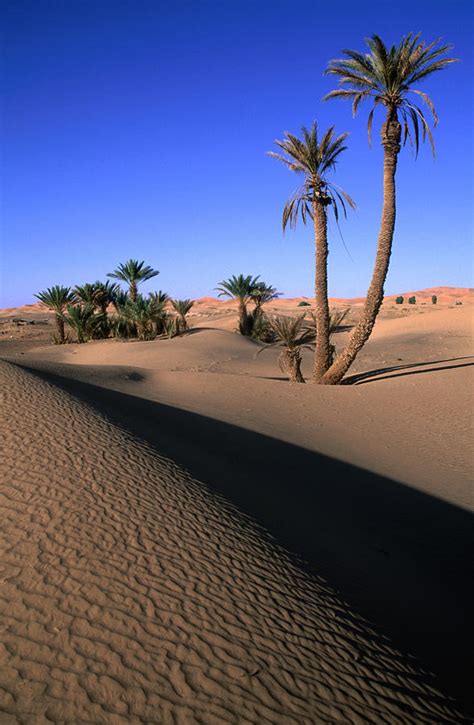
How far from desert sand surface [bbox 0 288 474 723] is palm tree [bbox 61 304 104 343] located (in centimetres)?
1994

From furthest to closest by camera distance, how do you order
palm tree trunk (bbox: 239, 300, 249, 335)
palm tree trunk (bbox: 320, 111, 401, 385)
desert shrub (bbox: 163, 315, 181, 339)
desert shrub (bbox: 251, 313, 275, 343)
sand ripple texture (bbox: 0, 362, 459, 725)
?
palm tree trunk (bbox: 239, 300, 249, 335), desert shrub (bbox: 251, 313, 275, 343), desert shrub (bbox: 163, 315, 181, 339), palm tree trunk (bbox: 320, 111, 401, 385), sand ripple texture (bbox: 0, 362, 459, 725)

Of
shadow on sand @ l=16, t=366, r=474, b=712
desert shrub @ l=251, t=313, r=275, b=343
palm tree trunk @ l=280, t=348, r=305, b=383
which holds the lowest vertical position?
shadow on sand @ l=16, t=366, r=474, b=712

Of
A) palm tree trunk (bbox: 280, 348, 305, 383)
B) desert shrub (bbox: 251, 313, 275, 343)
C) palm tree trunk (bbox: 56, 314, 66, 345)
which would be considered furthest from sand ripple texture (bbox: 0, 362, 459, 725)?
desert shrub (bbox: 251, 313, 275, 343)

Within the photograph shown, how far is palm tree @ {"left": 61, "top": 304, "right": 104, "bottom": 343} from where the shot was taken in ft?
86.6

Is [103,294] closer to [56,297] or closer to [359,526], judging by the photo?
[56,297]

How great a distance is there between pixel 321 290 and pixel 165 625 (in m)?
12.2

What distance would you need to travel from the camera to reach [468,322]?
87.9 ft

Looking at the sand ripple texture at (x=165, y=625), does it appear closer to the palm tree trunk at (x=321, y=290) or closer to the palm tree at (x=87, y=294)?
the palm tree trunk at (x=321, y=290)

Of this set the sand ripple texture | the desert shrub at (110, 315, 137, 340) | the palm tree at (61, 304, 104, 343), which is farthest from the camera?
the desert shrub at (110, 315, 137, 340)

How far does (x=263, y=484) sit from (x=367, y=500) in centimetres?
135

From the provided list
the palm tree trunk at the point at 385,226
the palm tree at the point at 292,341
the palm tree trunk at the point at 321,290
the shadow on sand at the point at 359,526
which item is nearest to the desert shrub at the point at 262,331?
the palm tree at the point at 292,341

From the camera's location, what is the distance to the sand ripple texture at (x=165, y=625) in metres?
2.10

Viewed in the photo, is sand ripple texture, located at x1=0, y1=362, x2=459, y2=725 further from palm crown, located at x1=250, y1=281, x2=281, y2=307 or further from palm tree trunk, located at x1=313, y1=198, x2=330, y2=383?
palm crown, located at x1=250, y1=281, x2=281, y2=307

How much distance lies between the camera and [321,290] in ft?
45.4
